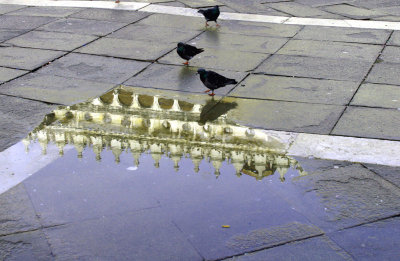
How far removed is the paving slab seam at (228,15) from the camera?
10.6 m

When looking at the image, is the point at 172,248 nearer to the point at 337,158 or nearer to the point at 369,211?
the point at 369,211

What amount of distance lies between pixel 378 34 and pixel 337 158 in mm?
4892

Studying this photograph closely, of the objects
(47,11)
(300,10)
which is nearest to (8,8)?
(47,11)

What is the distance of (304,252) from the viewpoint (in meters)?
4.32

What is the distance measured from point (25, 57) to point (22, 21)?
2.32 metres

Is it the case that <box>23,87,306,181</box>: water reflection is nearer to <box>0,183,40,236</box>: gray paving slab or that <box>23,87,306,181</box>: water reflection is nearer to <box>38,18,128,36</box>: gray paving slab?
<box>0,183,40,236</box>: gray paving slab

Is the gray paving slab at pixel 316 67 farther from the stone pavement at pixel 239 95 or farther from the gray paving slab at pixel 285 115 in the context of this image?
the gray paving slab at pixel 285 115

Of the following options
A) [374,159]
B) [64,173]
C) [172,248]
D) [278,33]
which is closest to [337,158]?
[374,159]

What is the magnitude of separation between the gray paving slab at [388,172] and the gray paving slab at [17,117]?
12.4 ft

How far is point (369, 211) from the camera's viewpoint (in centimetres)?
485

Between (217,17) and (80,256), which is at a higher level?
(217,17)

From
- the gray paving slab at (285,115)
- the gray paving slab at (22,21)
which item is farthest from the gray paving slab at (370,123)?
the gray paving slab at (22,21)

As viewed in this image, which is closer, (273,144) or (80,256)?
(80,256)

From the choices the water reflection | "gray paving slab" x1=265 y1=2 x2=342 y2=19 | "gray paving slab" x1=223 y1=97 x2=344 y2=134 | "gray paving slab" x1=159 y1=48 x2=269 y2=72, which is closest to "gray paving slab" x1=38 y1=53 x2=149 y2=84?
"gray paving slab" x1=159 y1=48 x2=269 y2=72
